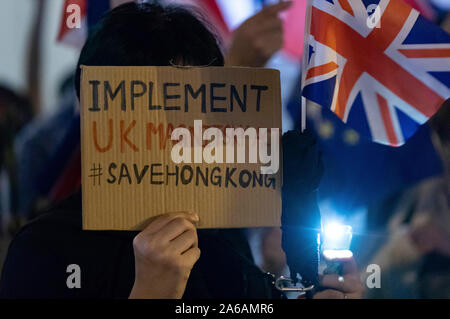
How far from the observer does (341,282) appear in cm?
141

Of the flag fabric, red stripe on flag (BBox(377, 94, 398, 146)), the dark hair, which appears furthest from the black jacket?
the flag fabric

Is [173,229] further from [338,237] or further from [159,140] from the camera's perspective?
[338,237]

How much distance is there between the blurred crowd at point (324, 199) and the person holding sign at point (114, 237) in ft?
0.91

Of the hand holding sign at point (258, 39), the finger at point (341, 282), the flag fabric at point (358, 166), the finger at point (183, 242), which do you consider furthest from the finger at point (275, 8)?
the finger at point (183, 242)

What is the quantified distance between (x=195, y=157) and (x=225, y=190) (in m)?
0.09

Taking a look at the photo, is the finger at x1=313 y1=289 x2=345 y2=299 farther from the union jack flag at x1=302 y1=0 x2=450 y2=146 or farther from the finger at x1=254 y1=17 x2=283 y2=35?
the finger at x1=254 y1=17 x2=283 y2=35

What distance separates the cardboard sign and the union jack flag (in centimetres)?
23

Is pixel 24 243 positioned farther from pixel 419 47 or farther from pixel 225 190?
pixel 419 47

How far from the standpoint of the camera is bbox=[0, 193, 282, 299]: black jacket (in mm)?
1241

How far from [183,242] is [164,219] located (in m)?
0.06

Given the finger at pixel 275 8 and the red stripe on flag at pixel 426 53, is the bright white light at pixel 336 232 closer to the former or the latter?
the red stripe on flag at pixel 426 53

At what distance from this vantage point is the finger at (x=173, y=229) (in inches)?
44.3

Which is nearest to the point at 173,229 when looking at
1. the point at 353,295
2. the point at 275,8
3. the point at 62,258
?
the point at 62,258
